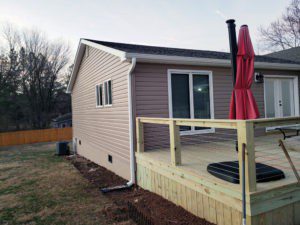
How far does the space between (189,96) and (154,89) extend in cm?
101

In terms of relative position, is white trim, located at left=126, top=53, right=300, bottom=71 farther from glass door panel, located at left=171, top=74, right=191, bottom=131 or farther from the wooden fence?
the wooden fence

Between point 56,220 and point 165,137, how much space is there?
9.51ft

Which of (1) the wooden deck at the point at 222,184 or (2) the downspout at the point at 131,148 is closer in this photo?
(1) the wooden deck at the point at 222,184

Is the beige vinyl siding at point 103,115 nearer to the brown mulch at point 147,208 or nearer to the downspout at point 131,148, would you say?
the downspout at point 131,148

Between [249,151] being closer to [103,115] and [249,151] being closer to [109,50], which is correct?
[109,50]

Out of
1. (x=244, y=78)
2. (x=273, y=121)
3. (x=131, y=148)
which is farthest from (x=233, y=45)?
(x=131, y=148)

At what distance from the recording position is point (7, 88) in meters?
21.2

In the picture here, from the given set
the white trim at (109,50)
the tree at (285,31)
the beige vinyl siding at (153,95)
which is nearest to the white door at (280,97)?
the beige vinyl siding at (153,95)

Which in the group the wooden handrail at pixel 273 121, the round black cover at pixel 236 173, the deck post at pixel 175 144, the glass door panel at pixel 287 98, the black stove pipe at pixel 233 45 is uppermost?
the black stove pipe at pixel 233 45

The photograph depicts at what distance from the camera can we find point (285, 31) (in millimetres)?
20703

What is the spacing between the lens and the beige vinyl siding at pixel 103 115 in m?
5.68

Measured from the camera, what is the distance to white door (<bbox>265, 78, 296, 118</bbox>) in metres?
7.20

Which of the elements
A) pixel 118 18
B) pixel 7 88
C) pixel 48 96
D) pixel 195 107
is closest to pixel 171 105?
pixel 195 107

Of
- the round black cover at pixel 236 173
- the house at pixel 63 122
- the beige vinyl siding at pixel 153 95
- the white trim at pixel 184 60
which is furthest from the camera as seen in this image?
the house at pixel 63 122
